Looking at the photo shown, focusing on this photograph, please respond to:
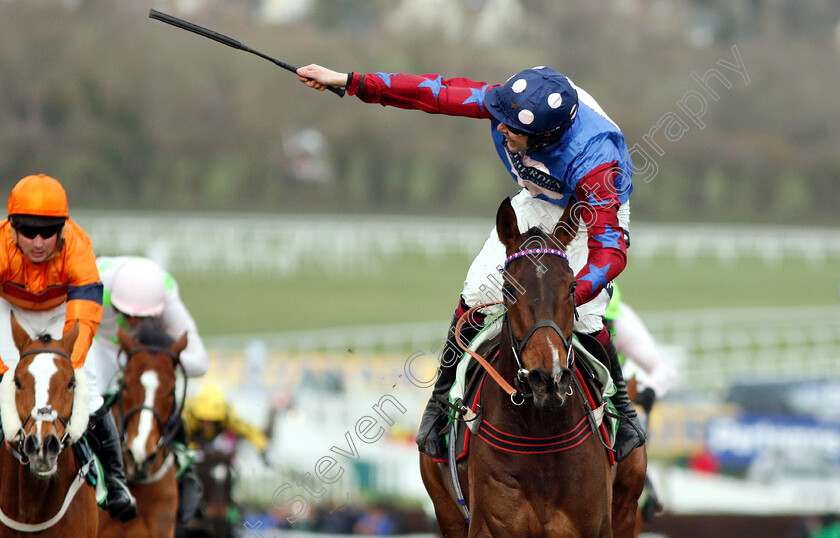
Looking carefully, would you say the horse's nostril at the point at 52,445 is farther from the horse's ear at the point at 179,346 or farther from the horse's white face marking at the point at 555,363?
the horse's ear at the point at 179,346

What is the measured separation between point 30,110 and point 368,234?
9.95m

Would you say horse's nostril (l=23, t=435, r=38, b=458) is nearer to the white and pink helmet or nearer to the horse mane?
the horse mane

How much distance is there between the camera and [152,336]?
6.17 meters

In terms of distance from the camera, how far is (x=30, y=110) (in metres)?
30.7

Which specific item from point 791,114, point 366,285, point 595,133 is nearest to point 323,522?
point 595,133

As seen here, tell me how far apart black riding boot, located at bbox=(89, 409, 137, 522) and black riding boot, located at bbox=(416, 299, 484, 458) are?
4.84ft

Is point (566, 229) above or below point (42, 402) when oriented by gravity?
above

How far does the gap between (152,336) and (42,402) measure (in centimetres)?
212

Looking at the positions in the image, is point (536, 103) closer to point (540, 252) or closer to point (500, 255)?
point (540, 252)

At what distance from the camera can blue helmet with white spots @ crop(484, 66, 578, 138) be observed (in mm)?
4027

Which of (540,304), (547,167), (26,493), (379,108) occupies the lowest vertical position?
(26,493)

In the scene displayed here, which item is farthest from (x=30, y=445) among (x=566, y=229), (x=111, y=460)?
(x=566, y=229)

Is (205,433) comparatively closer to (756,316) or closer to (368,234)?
(756,316)

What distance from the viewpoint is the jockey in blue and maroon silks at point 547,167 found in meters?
4.03
